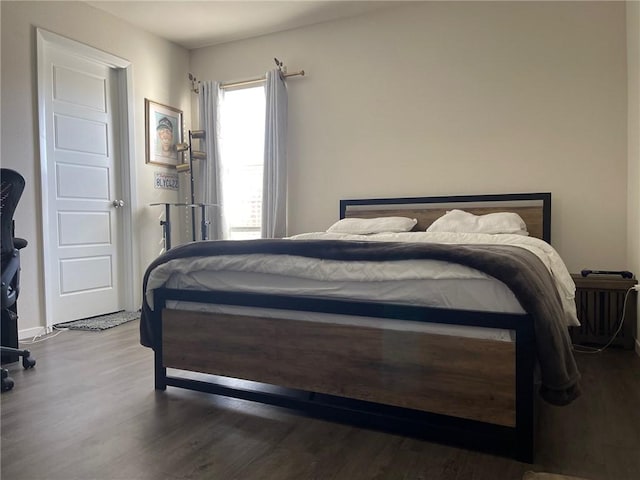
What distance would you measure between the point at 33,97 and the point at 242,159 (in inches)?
73.3

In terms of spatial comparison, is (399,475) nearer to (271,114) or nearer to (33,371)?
(33,371)

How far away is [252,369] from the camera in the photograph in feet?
6.30

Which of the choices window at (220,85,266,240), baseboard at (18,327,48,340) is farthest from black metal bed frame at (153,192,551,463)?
window at (220,85,266,240)

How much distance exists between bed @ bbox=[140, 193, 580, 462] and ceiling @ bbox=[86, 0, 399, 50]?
8.95ft

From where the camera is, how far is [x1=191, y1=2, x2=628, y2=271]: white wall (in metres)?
3.31

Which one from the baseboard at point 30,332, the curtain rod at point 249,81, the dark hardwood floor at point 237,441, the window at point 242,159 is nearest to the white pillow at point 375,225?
the window at point 242,159

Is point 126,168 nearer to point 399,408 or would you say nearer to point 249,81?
point 249,81

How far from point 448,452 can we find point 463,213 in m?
2.19

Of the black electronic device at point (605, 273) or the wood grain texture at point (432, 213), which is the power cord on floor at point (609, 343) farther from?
the wood grain texture at point (432, 213)

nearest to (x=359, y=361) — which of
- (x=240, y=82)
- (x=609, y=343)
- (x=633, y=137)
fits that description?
(x=609, y=343)

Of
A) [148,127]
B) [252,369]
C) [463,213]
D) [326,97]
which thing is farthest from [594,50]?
[148,127]

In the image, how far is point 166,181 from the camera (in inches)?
183

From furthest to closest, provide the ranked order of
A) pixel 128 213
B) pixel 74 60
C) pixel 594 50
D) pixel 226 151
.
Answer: pixel 226 151 < pixel 128 213 < pixel 74 60 < pixel 594 50

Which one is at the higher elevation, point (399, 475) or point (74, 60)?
point (74, 60)
